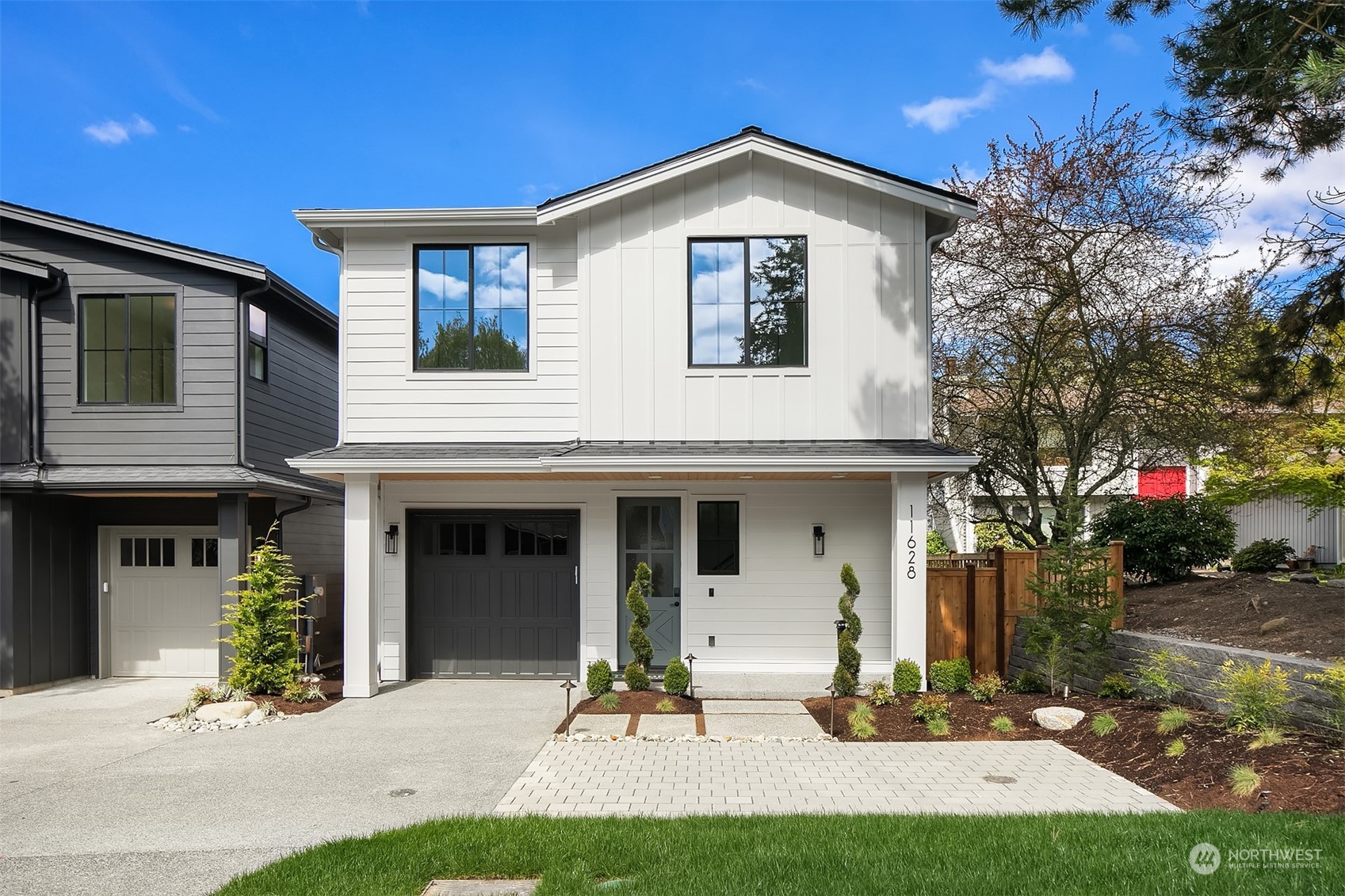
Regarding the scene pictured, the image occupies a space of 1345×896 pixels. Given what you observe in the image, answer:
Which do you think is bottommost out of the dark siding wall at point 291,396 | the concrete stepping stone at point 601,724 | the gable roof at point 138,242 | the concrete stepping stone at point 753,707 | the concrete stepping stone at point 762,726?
the concrete stepping stone at point 753,707

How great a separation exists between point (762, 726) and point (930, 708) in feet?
5.48

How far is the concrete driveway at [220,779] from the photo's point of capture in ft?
16.6

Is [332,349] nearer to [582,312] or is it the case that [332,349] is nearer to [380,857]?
[582,312]

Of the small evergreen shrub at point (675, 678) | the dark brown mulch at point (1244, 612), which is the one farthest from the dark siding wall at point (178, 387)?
the dark brown mulch at point (1244, 612)

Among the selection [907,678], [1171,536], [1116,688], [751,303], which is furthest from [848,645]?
[1171,536]

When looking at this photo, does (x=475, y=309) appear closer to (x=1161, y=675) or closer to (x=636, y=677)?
(x=636, y=677)

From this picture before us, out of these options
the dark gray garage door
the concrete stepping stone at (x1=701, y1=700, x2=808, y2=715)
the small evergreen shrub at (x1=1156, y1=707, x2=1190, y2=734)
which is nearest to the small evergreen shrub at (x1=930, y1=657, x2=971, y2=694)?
the concrete stepping stone at (x1=701, y1=700, x2=808, y2=715)

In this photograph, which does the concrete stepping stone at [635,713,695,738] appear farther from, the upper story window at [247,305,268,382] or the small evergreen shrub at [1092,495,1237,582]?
the upper story window at [247,305,268,382]

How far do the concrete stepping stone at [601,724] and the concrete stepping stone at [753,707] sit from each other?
3.23 feet

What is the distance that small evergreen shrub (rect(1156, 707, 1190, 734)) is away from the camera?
714cm

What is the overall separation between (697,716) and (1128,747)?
12.9 ft

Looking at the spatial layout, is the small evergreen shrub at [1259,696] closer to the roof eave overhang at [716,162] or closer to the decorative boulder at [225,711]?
the roof eave overhang at [716,162]

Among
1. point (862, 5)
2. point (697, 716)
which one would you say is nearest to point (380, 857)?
point (697, 716)

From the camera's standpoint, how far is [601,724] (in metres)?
8.42
